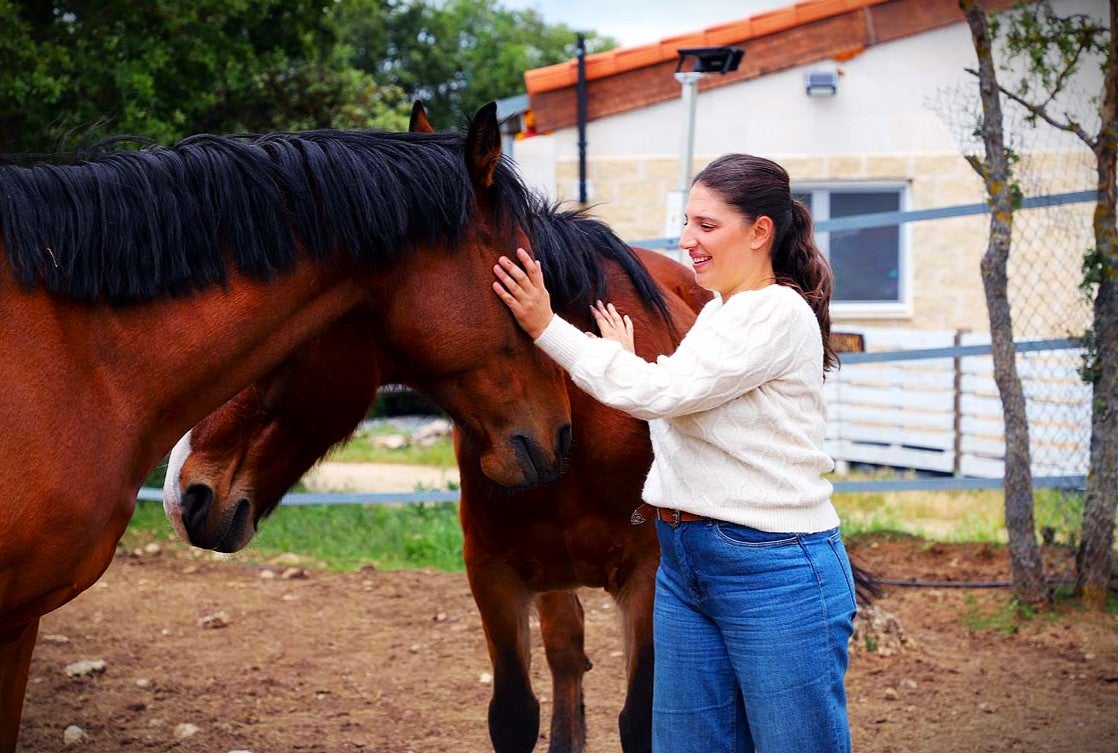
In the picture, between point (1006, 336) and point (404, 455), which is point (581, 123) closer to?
point (404, 455)

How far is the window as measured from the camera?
9680 millimetres

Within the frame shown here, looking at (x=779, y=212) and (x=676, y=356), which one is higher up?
(x=779, y=212)

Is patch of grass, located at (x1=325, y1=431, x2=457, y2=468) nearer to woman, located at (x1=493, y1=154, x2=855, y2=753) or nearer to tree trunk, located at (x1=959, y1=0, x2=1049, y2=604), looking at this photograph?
tree trunk, located at (x1=959, y1=0, x2=1049, y2=604)

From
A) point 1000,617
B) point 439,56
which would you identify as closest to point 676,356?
point 1000,617

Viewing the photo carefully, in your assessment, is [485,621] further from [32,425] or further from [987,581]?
[987,581]

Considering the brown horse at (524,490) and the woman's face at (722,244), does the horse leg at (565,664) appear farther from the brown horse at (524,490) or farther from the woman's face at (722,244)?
the woman's face at (722,244)

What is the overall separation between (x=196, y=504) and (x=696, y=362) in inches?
58.6

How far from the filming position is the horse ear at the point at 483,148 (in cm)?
243

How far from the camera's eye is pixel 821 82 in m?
9.34

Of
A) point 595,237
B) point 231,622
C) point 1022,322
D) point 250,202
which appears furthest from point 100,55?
point 1022,322

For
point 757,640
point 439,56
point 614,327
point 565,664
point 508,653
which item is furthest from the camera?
point 439,56

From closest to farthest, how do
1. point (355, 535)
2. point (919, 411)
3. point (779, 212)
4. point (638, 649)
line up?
point (779, 212) < point (638, 649) < point (355, 535) < point (919, 411)

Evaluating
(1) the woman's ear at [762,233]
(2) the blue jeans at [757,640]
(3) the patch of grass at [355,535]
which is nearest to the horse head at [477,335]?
(2) the blue jeans at [757,640]

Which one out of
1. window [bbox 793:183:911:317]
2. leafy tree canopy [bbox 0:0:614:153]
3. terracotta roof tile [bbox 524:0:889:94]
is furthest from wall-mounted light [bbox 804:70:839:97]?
leafy tree canopy [bbox 0:0:614:153]
